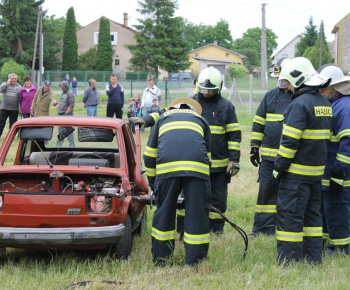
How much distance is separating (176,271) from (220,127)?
202 centimetres

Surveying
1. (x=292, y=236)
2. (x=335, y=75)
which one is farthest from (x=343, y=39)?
(x=292, y=236)

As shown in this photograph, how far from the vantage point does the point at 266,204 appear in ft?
22.6

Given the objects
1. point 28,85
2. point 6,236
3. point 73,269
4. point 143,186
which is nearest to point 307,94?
point 143,186

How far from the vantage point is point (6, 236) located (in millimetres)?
5160

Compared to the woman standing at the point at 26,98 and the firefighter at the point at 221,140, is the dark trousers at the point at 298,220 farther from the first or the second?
the woman standing at the point at 26,98

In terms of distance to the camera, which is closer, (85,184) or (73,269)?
(73,269)

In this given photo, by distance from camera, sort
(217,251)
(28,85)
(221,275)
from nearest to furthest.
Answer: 1. (221,275)
2. (217,251)
3. (28,85)

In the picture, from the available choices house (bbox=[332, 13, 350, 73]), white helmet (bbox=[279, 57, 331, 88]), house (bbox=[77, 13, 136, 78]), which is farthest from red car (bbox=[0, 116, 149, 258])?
house (bbox=[77, 13, 136, 78])

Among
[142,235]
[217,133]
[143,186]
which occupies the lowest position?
[142,235]

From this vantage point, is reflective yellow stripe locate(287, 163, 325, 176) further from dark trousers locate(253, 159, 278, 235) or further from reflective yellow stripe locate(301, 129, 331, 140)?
dark trousers locate(253, 159, 278, 235)

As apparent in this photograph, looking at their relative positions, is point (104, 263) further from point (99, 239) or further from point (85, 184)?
point (85, 184)

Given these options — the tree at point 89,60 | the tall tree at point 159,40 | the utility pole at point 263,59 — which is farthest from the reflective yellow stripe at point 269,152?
the tree at point 89,60

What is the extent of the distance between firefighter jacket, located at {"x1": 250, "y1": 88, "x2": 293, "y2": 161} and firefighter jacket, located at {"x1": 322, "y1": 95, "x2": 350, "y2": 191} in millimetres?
732

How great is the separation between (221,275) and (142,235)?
208cm
